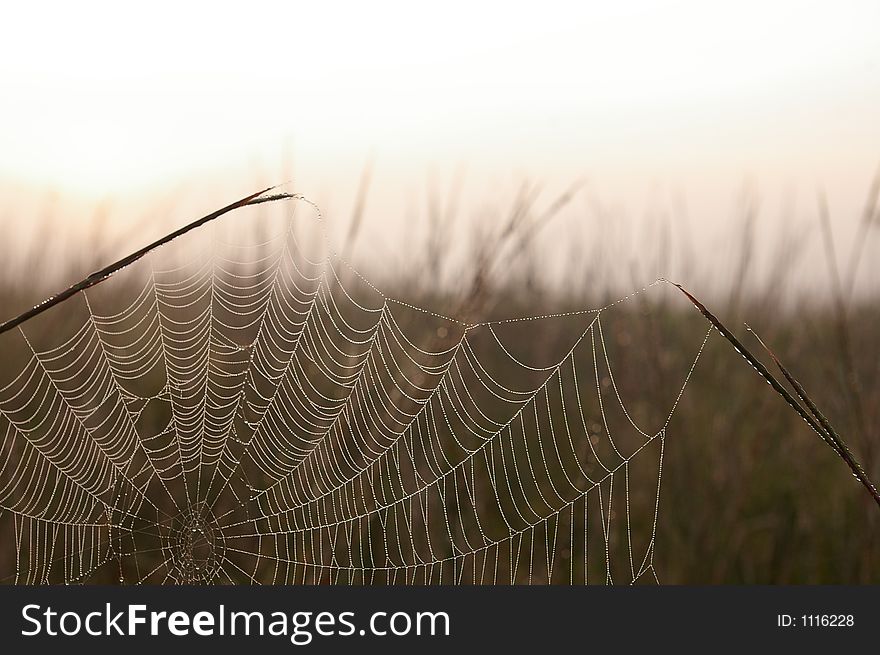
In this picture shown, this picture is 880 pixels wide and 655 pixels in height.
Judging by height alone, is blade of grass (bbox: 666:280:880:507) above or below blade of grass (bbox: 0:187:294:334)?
below

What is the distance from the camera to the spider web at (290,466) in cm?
308

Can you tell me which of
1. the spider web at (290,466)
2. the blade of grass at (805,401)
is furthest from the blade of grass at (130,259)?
the spider web at (290,466)

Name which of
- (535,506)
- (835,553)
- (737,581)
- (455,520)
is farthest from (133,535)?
(835,553)

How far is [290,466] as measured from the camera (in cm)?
343

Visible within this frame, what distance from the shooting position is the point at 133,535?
159 inches

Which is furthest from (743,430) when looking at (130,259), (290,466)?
(130,259)

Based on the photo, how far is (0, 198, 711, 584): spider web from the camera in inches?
121

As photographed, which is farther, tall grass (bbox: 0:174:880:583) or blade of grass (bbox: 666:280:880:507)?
tall grass (bbox: 0:174:880:583)

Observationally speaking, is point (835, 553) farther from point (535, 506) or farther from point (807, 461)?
point (535, 506)

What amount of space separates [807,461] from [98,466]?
134 inches

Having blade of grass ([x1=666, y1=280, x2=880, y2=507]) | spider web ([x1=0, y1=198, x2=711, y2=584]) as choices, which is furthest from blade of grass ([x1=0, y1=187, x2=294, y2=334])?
spider web ([x1=0, y1=198, x2=711, y2=584])

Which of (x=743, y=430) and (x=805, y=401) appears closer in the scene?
(x=805, y=401)

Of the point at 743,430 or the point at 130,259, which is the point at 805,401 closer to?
the point at 130,259

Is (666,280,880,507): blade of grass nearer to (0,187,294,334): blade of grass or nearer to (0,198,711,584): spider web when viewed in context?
(0,187,294,334): blade of grass
